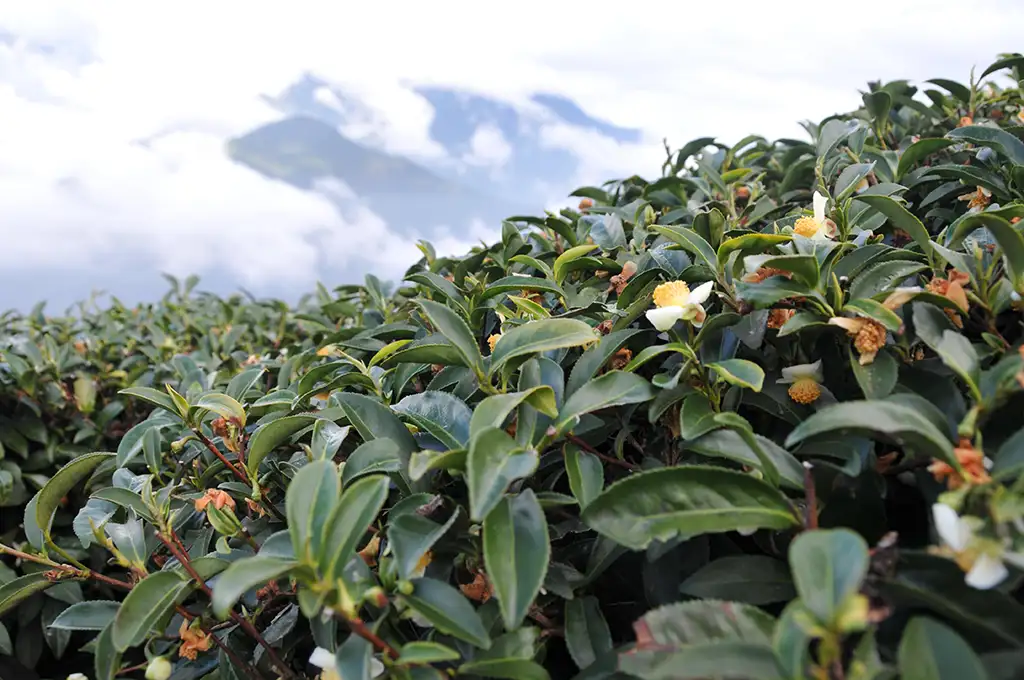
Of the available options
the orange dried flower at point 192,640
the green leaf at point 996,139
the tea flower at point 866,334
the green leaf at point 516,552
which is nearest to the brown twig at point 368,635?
the green leaf at point 516,552

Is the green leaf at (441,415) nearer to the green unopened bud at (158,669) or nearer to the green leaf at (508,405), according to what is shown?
the green leaf at (508,405)

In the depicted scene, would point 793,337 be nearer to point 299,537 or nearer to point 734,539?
point 734,539

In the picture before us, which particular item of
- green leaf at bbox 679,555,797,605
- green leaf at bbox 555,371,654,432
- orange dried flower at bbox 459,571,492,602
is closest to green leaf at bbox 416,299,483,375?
green leaf at bbox 555,371,654,432

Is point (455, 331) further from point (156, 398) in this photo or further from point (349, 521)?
point (156, 398)

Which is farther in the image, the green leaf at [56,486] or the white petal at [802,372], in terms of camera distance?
the green leaf at [56,486]

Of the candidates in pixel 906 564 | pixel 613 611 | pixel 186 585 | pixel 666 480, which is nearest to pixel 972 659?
pixel 906 564

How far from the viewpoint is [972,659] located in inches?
18.2

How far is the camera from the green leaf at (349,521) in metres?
0.62

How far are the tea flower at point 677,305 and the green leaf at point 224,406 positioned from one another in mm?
570

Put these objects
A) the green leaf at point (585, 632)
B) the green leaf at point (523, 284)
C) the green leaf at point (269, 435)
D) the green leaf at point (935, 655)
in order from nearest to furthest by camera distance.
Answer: the green leaf at point (935, 655), the green leaf at point (585, 632), the green leaf at point (269, 435), the green leaf at point (523, 284)

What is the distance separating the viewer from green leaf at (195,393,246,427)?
93 centimetres

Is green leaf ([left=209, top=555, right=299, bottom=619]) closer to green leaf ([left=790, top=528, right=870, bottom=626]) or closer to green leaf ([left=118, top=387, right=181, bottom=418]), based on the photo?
green leaf ([left=790, top=528, right=870, bottom=626])

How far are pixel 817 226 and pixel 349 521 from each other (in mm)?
717

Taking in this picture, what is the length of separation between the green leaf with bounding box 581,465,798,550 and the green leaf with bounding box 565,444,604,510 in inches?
1.7
